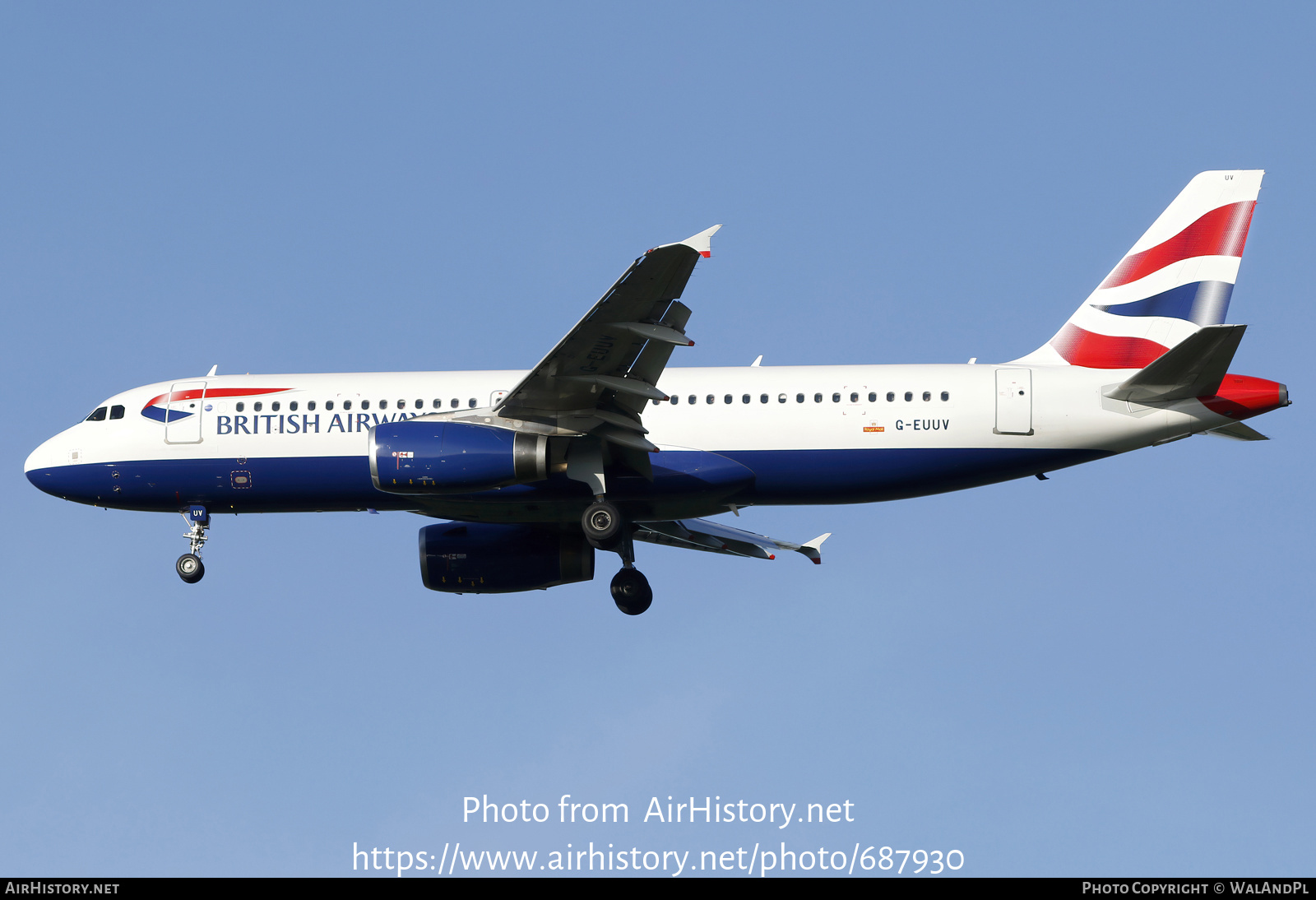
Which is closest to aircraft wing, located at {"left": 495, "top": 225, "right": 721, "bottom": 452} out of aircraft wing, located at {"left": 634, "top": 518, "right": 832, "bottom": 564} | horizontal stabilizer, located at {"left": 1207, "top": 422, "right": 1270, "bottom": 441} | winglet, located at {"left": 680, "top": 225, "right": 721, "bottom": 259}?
winglet, located at {"left": 680, "top": 225, "right": 721, "bottom": 259}

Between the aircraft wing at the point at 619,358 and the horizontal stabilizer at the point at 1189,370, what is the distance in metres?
7.96

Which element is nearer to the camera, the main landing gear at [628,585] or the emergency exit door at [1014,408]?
the emergency exit door at [1014,408]

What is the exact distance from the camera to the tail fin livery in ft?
92.5

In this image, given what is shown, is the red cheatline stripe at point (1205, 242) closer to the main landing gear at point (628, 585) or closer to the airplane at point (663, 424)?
the airplane at point (663, 424)

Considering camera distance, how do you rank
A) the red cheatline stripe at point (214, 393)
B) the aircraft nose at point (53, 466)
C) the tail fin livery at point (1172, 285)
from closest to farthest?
the tail fin livery at point (1172, 285) < the red cheatline stripe at point (214, 393) < the aircraft nose at point (53, 466)

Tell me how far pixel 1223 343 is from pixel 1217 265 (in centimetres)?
423

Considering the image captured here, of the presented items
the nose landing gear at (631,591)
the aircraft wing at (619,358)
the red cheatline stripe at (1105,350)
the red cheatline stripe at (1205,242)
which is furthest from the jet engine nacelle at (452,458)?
the red cheatline stripe at (1205,242)

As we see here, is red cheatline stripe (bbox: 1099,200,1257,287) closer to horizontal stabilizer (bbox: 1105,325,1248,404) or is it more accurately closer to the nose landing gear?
horizontal stabilizer (bbox: 1105,325,1248,404)

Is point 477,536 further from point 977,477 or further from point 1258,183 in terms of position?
point 1258,183

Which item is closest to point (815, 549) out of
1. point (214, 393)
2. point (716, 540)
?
point (716, 540)

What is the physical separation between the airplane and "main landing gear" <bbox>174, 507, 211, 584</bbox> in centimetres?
3

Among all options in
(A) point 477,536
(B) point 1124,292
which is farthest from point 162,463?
(B) point 1124,292

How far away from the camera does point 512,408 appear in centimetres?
2573

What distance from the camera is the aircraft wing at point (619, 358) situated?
22531 millimetres
